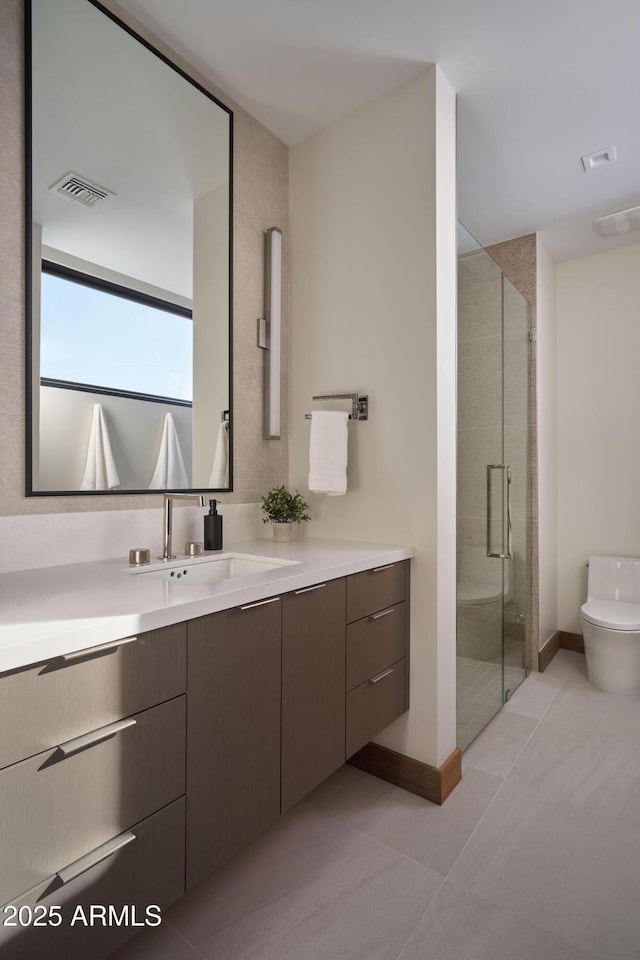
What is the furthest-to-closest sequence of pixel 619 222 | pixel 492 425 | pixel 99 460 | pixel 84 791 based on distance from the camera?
1. pixel 619 222
2. pixel 492 425
3. pixel 99 460
4. pixel 84 791

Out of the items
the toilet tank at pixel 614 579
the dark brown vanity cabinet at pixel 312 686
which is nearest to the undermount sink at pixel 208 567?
the dark brown vanity cabinet at pixel 312 686

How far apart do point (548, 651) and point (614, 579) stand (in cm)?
57

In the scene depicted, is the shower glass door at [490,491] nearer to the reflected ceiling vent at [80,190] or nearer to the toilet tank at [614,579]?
the toilet tank at [614,579]

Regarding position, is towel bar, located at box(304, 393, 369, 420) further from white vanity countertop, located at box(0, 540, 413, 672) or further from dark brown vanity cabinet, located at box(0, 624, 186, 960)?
dark brown vanity cabinet, located at box(0, 624, 186, 960)

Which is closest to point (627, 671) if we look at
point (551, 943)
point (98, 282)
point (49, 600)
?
point (551, 943)

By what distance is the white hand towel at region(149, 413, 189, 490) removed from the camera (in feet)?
5.65

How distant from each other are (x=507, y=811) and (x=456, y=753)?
233 mm

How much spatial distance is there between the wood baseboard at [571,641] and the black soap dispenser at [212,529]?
100 inches

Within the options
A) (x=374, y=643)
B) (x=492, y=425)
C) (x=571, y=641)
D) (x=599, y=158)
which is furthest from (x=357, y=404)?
(x=571, y=641)

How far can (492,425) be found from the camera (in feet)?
7.86

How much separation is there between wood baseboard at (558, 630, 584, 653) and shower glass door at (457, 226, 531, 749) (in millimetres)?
536

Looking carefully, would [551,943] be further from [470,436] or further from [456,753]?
[470,436]

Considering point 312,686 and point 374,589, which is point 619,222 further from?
point 312,686

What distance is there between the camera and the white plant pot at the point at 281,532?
77.4 inches
